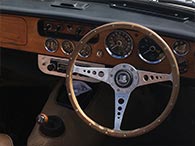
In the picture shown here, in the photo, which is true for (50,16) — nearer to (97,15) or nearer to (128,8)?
(97,15)

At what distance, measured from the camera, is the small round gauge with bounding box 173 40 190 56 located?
2232 mm

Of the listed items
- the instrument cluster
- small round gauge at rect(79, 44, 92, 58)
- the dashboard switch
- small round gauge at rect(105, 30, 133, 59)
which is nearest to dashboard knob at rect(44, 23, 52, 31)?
the instrument cluster

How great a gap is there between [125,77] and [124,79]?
0.01 m

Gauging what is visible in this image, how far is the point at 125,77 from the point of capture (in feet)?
7.19

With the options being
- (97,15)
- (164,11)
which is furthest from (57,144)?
(164,11)

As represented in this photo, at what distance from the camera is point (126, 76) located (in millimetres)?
2191

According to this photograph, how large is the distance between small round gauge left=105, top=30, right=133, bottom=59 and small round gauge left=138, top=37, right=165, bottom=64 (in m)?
0.06

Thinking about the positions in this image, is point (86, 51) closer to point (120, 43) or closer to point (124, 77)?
point (120, 43)

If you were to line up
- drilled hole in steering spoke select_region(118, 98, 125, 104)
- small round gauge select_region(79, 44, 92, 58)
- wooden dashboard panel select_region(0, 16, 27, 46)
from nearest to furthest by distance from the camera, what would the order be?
drilled hole in steering spoke select_region(118, 98, 125, 104), small round gauge select_region(79, 44, 92, 58), wooden dashboard panel select_region(0, 16, 27, 46)

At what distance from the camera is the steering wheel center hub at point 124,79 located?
2.19 meters

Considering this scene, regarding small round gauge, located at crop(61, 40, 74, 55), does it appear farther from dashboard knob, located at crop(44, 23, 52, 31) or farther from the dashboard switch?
the dashboard switch

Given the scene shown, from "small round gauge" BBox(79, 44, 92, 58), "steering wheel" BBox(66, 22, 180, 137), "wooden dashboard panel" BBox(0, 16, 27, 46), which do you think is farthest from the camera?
"wooden dashboard panel" BBox(0, 16, 27, 46)

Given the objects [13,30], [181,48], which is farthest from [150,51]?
[13,30]

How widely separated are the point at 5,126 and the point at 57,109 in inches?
20.9
